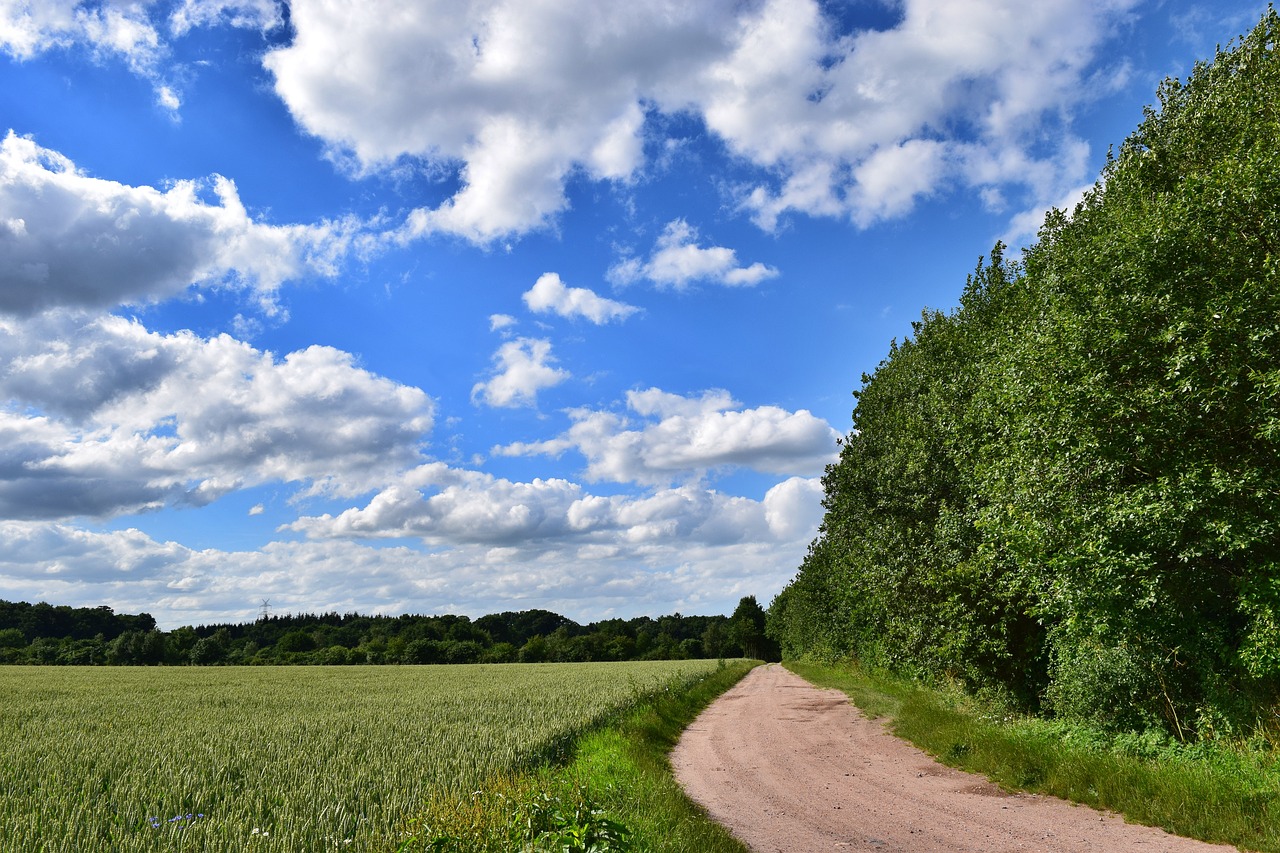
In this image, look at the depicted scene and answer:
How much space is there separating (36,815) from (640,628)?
191 metres

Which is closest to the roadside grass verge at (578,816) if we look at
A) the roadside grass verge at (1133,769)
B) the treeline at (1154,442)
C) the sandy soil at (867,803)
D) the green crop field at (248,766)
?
the green crop field at (248,766)

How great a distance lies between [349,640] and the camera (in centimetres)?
16038

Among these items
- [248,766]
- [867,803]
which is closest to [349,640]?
[248,766]

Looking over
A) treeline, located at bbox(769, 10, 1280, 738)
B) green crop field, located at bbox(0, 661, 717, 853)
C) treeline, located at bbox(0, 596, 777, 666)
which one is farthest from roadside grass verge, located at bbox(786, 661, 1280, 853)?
treeline, located at bbox(0, 596, 777, 666)

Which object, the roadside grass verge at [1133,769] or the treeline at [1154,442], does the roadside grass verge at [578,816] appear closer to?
the roadside grass verge at [1133,769]

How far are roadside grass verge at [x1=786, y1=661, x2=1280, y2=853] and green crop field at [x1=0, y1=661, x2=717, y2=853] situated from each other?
9.41 meters

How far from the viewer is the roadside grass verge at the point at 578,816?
707 cm

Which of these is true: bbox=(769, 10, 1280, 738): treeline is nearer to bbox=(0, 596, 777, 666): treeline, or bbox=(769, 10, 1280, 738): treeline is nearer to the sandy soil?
the sandy soil

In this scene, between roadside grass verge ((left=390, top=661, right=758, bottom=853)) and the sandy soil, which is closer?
roadside grass verge ((left=390, top=661, right=758, bottom=853))

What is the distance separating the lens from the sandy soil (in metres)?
9.44

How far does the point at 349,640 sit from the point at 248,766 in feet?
543

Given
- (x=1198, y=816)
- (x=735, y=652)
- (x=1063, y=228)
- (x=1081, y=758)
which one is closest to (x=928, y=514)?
(x=1063, y=228)

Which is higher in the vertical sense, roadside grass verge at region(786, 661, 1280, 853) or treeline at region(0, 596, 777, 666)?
roadside grass verge at region(786, 661, 1280, 853)

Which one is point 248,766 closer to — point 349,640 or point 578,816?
point 578,816
